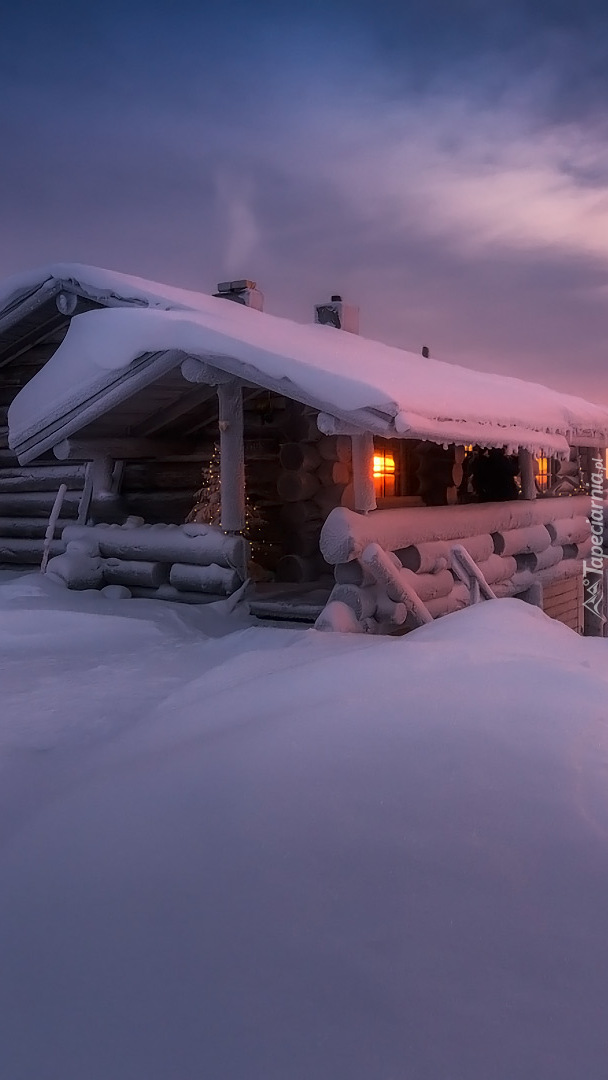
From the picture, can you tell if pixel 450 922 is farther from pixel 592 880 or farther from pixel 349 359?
pixel 349 359

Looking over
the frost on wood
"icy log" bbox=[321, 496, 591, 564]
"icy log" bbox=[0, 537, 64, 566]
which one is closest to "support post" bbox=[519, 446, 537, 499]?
"icy log" bbox=[321, 496, 591, 564]

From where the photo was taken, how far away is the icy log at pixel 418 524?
27.2 feet

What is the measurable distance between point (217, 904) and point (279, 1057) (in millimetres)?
699

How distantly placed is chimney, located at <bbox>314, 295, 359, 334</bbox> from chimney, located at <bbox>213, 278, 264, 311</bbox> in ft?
5.25

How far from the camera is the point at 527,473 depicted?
46.4 feet

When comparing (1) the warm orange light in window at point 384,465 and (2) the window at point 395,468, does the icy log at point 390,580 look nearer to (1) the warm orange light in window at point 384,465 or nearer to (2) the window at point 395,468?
(2) the window at point 395,468

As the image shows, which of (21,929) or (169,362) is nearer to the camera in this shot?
(21,929)

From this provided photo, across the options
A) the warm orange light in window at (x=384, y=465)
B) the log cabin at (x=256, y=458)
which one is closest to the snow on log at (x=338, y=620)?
the log cabin at (x=256, y=458)

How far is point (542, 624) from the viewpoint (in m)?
7.14

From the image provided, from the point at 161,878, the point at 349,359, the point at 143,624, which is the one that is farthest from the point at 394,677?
the point at 349,359

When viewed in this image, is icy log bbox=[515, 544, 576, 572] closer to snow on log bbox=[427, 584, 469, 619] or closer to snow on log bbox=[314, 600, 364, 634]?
snow on log bbox=[427, 584, 469, 619]

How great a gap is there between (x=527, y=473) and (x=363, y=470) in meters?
6.35

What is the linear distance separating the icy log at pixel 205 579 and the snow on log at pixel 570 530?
24.8ft

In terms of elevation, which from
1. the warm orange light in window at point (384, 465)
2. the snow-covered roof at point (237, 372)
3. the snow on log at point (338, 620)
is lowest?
the snow on log at point (338, 620)
